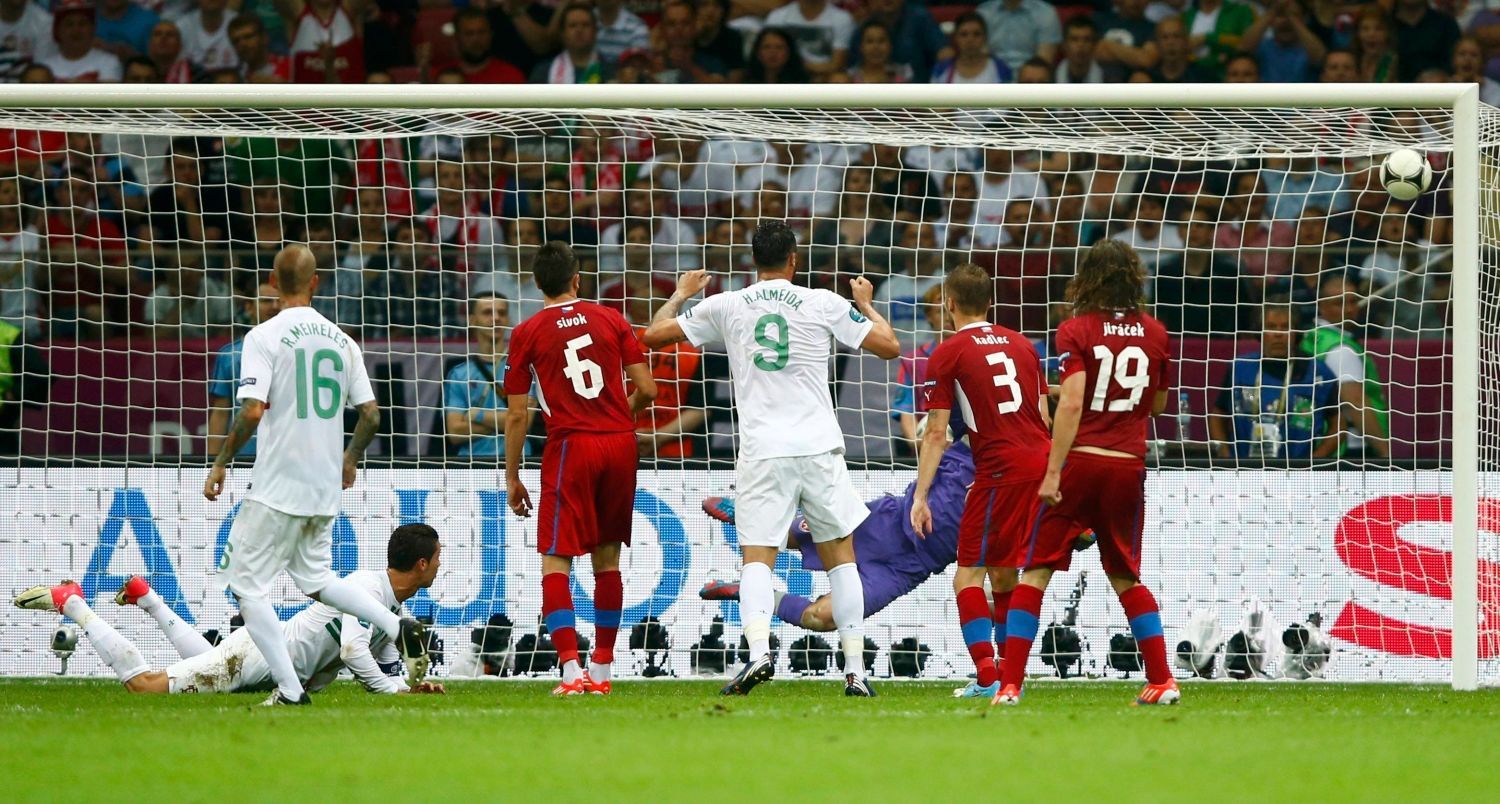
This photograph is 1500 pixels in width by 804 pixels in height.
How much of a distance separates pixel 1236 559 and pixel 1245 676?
2.25 feet

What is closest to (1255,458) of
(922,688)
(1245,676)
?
(1245,676)

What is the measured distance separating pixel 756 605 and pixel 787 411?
3.10ft

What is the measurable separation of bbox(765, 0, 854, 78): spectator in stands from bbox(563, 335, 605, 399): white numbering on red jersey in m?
7.06

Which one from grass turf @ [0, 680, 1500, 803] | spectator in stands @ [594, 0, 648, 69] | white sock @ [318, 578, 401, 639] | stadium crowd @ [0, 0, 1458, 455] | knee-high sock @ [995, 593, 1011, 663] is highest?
spectator in stands @ [594, 0, 648, 69]

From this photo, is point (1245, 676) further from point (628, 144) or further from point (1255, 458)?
point (628, 144)

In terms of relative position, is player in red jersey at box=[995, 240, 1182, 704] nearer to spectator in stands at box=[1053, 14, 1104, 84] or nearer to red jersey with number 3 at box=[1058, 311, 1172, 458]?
red jersey with number 3 at box=[1058, 311, 1172, 458]

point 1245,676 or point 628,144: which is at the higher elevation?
point 628,144

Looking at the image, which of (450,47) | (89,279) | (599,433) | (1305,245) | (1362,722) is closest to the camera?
(1362,722)

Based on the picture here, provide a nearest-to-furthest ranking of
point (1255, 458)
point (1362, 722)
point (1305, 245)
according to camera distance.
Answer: point (1362, 722), point (1255, 458), point (1305, 245)

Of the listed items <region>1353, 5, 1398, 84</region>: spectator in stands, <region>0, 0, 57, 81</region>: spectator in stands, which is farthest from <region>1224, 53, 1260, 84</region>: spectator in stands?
<region>0, 0, 57, 81</region>: spectator in stands

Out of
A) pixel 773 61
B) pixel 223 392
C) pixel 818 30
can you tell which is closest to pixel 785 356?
pixel 223 392

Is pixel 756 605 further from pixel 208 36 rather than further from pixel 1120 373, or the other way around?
pixel 208 36

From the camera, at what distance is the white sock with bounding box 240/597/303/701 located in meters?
7.63

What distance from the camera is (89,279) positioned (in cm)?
1260
